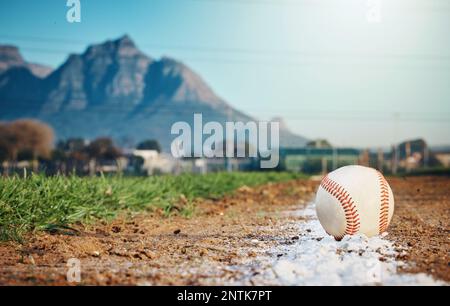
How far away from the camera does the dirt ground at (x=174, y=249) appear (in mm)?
4375

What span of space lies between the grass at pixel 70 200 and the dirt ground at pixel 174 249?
0.20m

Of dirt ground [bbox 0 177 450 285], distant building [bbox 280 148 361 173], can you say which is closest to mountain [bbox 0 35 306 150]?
distant building [bbox 280 148 361 173]

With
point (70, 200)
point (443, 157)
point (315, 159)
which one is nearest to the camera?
point (70, 200)

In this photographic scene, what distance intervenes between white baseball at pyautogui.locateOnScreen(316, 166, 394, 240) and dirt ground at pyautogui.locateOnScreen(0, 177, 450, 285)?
1.31ft

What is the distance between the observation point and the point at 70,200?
7.06 meters

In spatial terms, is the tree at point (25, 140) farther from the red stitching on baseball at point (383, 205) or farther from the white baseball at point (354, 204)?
the red stitching on baseball at point (383, 205)

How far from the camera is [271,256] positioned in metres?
5.16

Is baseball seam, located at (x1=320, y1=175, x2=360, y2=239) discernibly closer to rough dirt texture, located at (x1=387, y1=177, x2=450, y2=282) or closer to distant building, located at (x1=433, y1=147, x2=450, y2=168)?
rough dirt texture, located at (x1=387, y1=177, x2=450, y2=282)

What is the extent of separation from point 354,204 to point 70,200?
11.8ft

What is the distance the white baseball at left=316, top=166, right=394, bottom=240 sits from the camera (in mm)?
5824

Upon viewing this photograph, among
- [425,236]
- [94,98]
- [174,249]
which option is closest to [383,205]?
[425,236]

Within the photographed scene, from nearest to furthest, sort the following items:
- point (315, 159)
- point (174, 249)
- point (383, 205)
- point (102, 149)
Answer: point (174, 249)
point (383, 205)
point (315, 159)
point (102, 149)

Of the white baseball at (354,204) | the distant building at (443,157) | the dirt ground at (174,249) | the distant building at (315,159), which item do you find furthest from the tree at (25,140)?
the white baseball at (354,204)

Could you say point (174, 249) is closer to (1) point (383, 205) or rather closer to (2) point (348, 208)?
(2) point (348, 208)
